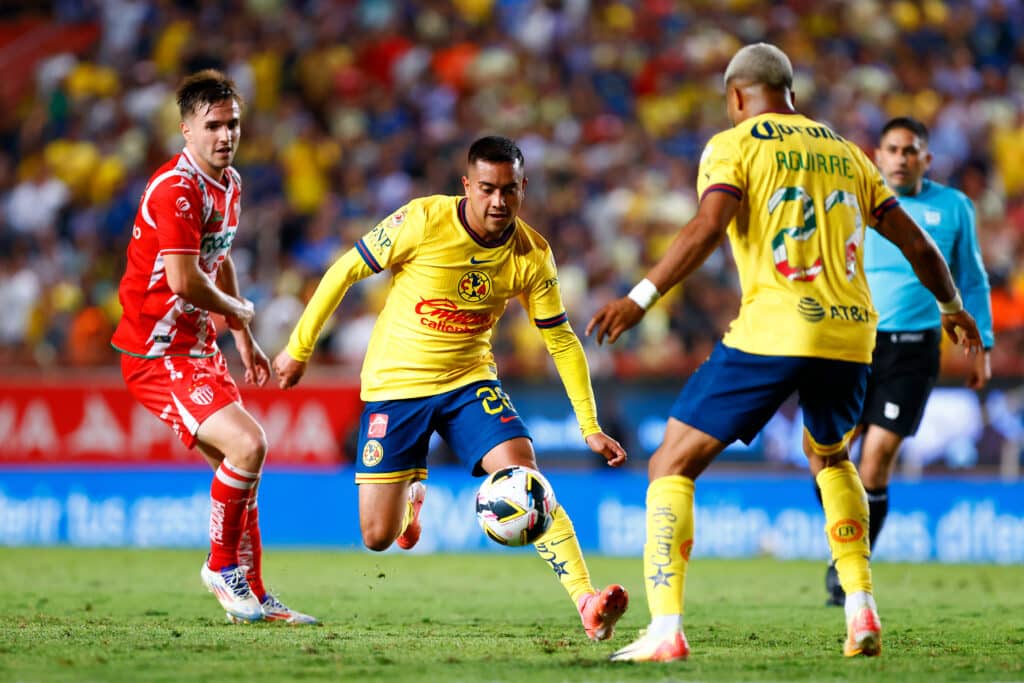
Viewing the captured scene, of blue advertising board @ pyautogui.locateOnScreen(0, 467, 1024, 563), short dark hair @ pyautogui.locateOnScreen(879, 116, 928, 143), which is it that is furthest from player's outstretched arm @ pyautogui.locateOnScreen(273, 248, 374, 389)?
blue advertising board @ pyautogui.locateOnScreen(0, 467, 1024, 563)

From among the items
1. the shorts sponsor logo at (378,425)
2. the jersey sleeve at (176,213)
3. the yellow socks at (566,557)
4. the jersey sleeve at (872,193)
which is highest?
the jersey sleeve at (176,213)

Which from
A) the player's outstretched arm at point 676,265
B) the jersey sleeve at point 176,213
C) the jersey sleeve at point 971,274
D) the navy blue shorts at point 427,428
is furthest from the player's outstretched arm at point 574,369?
the jersey sleeve at point 971,274

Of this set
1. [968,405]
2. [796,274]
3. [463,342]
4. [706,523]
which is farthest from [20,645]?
[968,405]

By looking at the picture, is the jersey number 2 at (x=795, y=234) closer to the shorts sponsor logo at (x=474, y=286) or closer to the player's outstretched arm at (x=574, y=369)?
the player's outstretched arm at (x=574, y=369)

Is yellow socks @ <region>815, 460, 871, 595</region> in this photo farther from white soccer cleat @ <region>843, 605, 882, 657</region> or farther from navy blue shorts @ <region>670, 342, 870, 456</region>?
navy blue shorts @ <region>670, 342, 870, 456</region>

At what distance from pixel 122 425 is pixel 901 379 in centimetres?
913

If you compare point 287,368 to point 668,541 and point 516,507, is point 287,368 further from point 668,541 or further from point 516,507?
point 668,541

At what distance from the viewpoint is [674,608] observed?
18.7 feet

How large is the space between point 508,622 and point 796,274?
294 cm

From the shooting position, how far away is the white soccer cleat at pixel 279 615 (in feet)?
24.5

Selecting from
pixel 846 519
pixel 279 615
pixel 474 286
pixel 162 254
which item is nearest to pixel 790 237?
pixel 846 519

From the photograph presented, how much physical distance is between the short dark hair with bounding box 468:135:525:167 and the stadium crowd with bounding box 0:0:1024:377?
26.3ft

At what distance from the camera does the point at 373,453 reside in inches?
289

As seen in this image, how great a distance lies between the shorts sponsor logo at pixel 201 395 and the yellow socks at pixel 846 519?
316 centimetres
